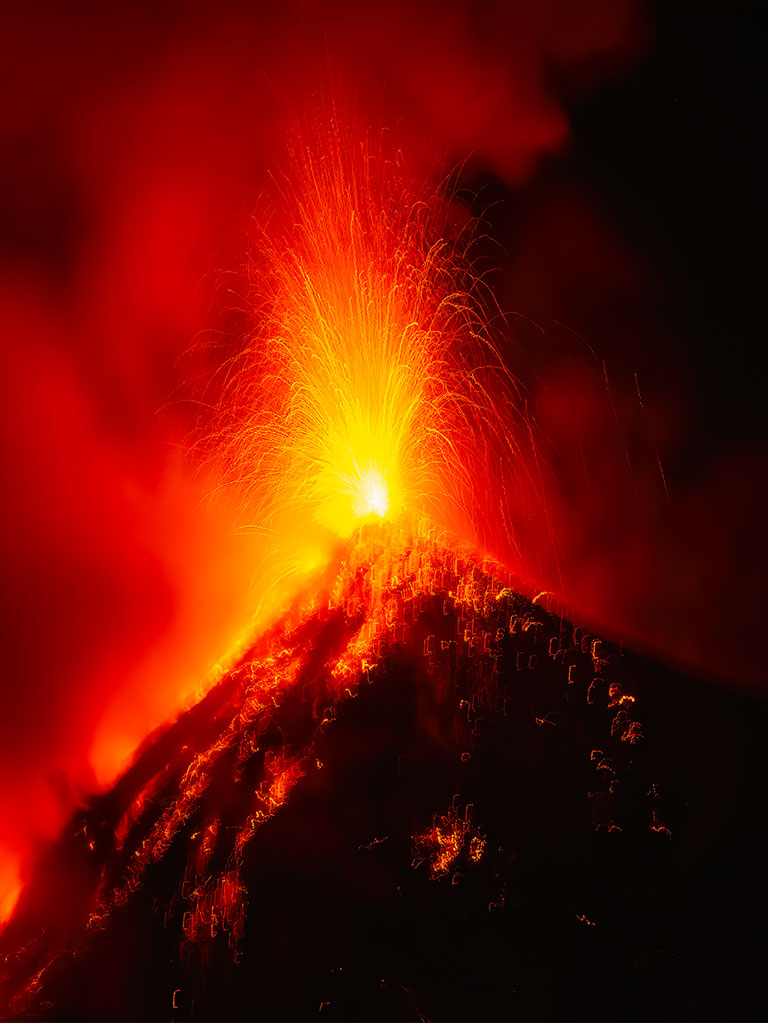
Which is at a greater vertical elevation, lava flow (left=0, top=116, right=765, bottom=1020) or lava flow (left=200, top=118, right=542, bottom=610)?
lava flow (left=200, top=118, right=542, bottom=610)

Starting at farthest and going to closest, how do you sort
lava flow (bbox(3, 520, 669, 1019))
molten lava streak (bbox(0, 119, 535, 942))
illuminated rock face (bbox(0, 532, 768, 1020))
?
1. molten lava streak (bbox(0, 119, 535, 942))
2. lava flow (bbox(3, 520, 669, 1019))
3. illuminated rock face (bbox(0, 532, 768, 1020))

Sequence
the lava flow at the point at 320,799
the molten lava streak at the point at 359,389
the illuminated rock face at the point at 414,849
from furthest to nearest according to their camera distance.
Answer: the molten lava streak at the point at 359,389 → the lava flow at the point at 320,799 → the illuminated rock face at the point at 414,849

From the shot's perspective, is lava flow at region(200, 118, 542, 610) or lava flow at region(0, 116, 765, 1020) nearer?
lava flow at region(0, 116, 765, 1020)

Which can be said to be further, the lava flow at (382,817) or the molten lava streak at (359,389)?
the molten lava streak at (359,389)

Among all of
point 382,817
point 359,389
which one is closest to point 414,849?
point 382,817

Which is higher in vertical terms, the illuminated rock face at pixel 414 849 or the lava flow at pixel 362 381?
the lava flow at pixel 362 381

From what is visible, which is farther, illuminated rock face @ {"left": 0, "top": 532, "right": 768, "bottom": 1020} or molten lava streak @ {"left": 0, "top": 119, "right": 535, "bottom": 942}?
molten lava streak @ {"left": 0, "top": 119, "right": 535, "bottom": 942}

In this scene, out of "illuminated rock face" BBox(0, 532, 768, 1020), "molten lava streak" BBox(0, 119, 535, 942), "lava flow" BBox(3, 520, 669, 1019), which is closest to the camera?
"illuminated rock face" BBox(0, 532, 768, 1020)

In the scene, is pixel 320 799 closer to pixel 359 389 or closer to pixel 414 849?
pixel 414 849

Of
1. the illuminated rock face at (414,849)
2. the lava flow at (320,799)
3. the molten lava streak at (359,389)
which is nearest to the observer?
the illuminated rock face at (414,849)
